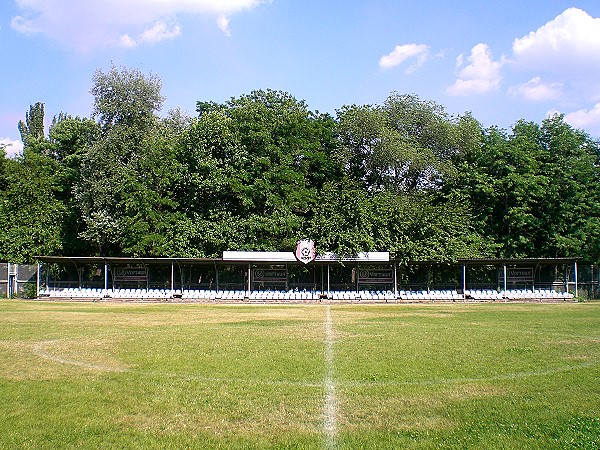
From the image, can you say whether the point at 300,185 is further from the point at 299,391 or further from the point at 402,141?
the point at 299,391

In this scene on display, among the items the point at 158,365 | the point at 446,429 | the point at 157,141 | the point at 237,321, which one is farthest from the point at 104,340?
the point at 157,141

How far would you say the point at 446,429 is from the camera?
7746 millimetres

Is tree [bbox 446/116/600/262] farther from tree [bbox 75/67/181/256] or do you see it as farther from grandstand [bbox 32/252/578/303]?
tree [bbox 75/67/181/256]

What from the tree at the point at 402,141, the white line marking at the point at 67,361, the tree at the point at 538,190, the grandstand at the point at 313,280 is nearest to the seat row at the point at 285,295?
the grandstand at the point at 313,280

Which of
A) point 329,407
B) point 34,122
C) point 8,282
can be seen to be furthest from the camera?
point 34,122

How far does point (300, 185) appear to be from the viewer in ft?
164

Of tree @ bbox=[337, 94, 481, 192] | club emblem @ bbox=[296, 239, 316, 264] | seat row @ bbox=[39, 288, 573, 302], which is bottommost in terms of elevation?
seat row @ bbox=[39, 288, 573, 302]

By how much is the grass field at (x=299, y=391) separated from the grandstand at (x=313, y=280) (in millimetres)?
26290

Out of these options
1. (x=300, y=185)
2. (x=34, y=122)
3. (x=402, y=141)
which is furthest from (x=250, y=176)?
(x=34, y=122)

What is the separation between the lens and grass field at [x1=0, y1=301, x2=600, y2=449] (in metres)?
7.45

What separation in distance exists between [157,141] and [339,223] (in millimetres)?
17508

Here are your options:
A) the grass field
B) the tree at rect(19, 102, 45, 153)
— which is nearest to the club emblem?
the grass field

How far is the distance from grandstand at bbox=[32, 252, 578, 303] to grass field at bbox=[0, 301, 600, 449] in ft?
86.3

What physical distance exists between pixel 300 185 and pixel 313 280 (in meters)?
8.26
